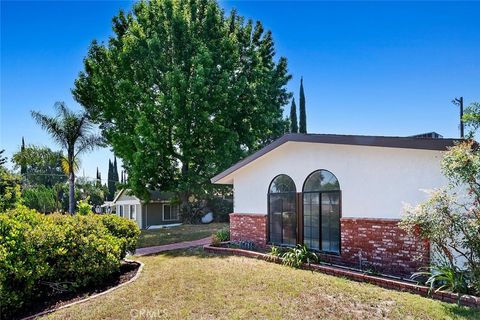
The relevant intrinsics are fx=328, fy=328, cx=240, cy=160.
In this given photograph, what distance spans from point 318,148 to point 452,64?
9.79m

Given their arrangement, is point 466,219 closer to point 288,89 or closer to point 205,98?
point 205,98

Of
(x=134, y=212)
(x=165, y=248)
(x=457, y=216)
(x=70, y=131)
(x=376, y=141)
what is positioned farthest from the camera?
(x=134, y=212)

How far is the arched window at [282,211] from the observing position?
1248 centimetres

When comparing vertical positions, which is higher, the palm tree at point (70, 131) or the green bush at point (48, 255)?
the palm tree at point (70, 131)

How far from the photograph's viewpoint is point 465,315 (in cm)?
632

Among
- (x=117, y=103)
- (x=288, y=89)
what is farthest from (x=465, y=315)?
(x=288, y=89)

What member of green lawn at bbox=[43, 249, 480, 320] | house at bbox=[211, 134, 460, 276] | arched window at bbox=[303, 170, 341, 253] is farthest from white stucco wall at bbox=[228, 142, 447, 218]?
green lawn at bbox=[43, 249, 480, 320]

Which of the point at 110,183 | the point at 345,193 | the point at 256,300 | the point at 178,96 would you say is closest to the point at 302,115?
the point at 178,96

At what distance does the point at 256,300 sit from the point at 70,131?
72.7 feet

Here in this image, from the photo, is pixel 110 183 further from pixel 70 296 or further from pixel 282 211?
pixel 70 296

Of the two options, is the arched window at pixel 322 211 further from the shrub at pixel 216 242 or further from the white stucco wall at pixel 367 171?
the shrub at pixel 216 242

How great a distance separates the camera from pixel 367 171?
10.3 metres

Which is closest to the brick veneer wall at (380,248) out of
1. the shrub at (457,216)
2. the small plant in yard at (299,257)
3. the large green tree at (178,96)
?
the small plant in yard at (299,257)

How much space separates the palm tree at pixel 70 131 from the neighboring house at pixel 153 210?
7.67m
